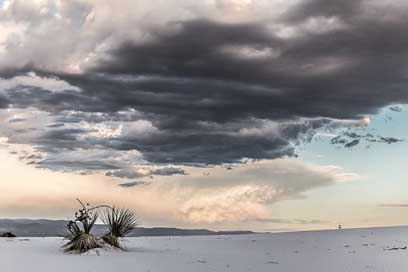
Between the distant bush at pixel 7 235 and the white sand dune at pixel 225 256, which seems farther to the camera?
the distant bush at pixel 7 235

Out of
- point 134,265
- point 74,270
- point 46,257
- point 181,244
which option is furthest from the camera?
point 181,244

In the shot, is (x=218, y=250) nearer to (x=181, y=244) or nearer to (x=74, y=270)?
(x=181, y=244)

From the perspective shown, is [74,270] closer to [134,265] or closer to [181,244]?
[134,265]

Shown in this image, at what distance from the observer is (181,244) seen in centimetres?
2231

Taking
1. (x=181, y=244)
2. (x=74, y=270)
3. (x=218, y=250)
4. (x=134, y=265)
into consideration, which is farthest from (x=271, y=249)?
(x=74, y=270)

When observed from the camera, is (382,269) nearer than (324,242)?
Yes

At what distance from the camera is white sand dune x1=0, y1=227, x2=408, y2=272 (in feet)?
50.2

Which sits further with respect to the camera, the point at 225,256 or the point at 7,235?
the point at 7,235

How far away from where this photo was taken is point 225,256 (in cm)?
1816

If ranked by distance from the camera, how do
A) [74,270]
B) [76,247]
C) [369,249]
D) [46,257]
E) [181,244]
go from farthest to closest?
[181,244] → [369,249] → [76,247] → [46,257] → [74,270]

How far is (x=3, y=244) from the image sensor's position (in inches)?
814

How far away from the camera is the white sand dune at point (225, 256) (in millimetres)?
15305

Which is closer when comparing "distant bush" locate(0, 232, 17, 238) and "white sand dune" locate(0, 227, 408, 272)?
"white sand dune" locate(0, 227, 408, 272)

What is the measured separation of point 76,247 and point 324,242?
8799 millimetres
